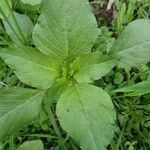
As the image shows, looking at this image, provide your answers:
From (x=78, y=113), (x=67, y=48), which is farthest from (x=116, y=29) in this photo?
(x=78, y=113)

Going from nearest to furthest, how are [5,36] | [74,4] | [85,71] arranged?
[74,4], [85,71], [5,36]

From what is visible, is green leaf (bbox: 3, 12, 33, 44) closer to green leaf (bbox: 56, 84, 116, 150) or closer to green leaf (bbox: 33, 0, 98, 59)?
green leaf (bbox: 33, 0, 98, 59)

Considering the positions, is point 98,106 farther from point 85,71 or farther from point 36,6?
point 36,6

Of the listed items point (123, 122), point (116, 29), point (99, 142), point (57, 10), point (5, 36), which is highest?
point (57, 10)

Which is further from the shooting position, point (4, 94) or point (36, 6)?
point (36, 6)

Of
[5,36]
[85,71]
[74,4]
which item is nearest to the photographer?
[74,4]

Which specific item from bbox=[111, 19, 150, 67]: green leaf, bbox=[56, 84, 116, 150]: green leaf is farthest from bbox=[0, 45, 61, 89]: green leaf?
bbox=[111, 19, 150, 67]: green leaf
